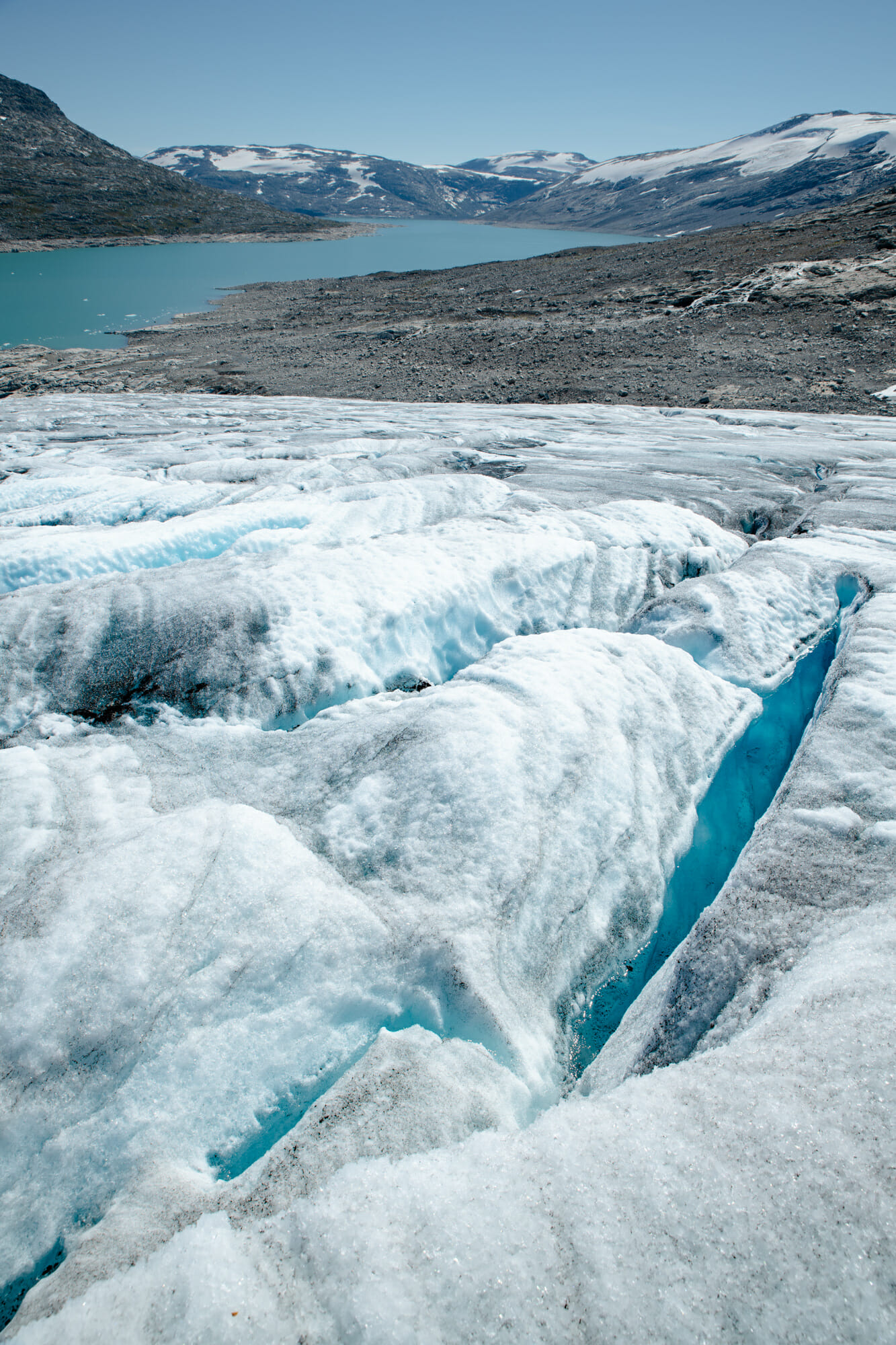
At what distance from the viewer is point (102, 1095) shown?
73.1 inches

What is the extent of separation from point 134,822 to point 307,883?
0.86 m

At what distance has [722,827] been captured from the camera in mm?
3064

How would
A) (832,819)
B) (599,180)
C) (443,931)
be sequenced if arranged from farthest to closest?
(599,180), (832,819), (443,931)

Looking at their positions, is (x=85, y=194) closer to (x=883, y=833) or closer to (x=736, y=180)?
(x=736, y=180)

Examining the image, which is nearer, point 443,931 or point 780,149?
point 443,931

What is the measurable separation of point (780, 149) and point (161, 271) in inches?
3315

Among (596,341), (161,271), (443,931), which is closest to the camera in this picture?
(443,931)

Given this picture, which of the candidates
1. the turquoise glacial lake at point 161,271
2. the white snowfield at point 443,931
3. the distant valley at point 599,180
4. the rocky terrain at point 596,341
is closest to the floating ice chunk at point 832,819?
the white snowfield at point 443,931

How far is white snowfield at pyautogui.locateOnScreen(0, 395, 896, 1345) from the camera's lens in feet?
4.62

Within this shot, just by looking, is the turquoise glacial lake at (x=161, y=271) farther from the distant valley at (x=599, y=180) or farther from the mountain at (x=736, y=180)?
the distant valley at (x=599, y=180)

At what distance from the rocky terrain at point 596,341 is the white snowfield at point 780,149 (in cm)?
6095

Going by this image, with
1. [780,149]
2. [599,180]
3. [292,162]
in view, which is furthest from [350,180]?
[780,149]

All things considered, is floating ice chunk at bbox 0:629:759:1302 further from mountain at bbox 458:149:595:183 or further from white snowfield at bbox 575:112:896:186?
mountain at bbox 458:149:595:183

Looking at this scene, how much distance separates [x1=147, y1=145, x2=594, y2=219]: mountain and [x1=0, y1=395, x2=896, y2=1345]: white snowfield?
415ft
